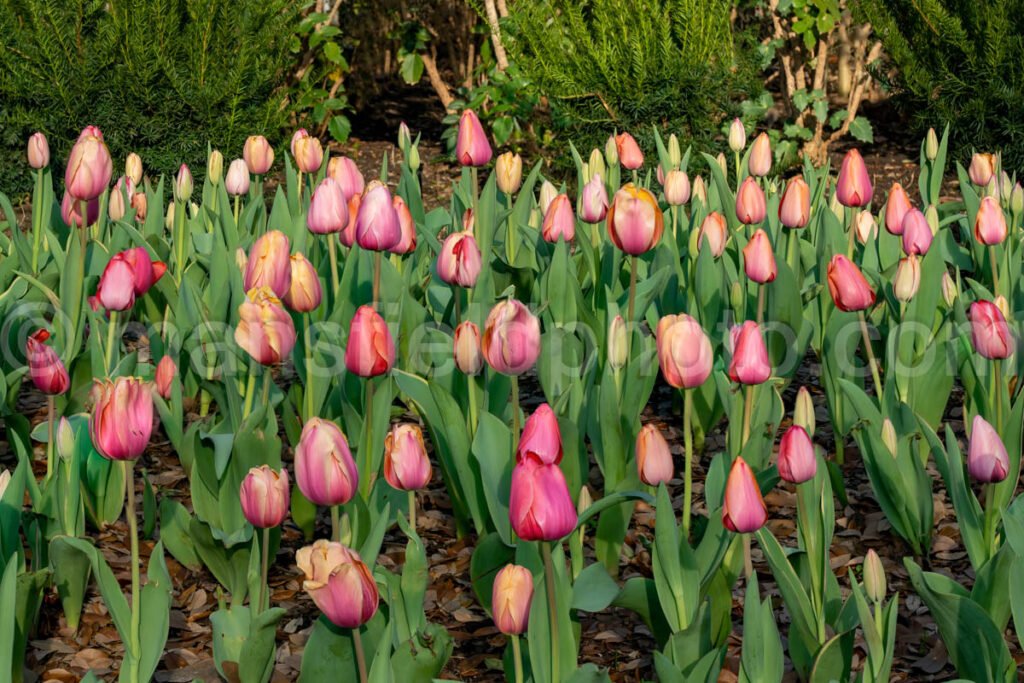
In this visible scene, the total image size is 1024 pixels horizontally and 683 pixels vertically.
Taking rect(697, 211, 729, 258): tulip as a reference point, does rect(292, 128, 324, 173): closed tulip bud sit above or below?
above

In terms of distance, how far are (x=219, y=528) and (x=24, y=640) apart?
1.61ft

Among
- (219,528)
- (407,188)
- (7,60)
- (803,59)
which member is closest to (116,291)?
(219,528)

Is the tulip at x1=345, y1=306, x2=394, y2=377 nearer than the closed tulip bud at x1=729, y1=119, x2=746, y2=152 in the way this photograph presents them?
Yes

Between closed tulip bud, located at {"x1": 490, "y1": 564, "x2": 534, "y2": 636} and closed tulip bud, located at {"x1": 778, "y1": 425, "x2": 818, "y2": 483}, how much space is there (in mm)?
462

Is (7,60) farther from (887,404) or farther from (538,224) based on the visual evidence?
(887,404)

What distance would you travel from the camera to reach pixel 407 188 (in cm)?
401

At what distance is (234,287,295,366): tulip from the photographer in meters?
2.16

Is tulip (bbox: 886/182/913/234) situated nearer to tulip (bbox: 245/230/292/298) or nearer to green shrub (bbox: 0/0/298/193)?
tulip (bbox: 245/230/292/298)

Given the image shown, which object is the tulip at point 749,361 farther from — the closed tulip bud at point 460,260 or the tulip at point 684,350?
the closed tulip bud at point 460,260

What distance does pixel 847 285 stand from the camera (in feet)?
8.20

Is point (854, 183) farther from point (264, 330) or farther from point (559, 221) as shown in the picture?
point (264, 330)

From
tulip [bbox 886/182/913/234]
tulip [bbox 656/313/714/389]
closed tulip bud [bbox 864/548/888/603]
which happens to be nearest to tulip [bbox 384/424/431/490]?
tulip [bbox 656/313/714/389]

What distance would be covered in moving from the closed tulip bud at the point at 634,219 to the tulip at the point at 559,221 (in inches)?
22.9

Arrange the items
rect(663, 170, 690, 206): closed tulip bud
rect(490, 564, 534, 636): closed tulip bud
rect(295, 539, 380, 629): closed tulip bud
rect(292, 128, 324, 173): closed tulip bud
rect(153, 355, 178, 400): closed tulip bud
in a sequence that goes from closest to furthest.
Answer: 1. rect(295, 539, 380, 629): closed tulip bud
2. rect(490, 564, 534, 636): closed tulip bud
3. rect(153, 355, 178, 400): closed tulip bud
4. rect(663, 170, 690, 206): closed tulip bud
5. rect(292, 128, 324, 173): closed tulip bud
